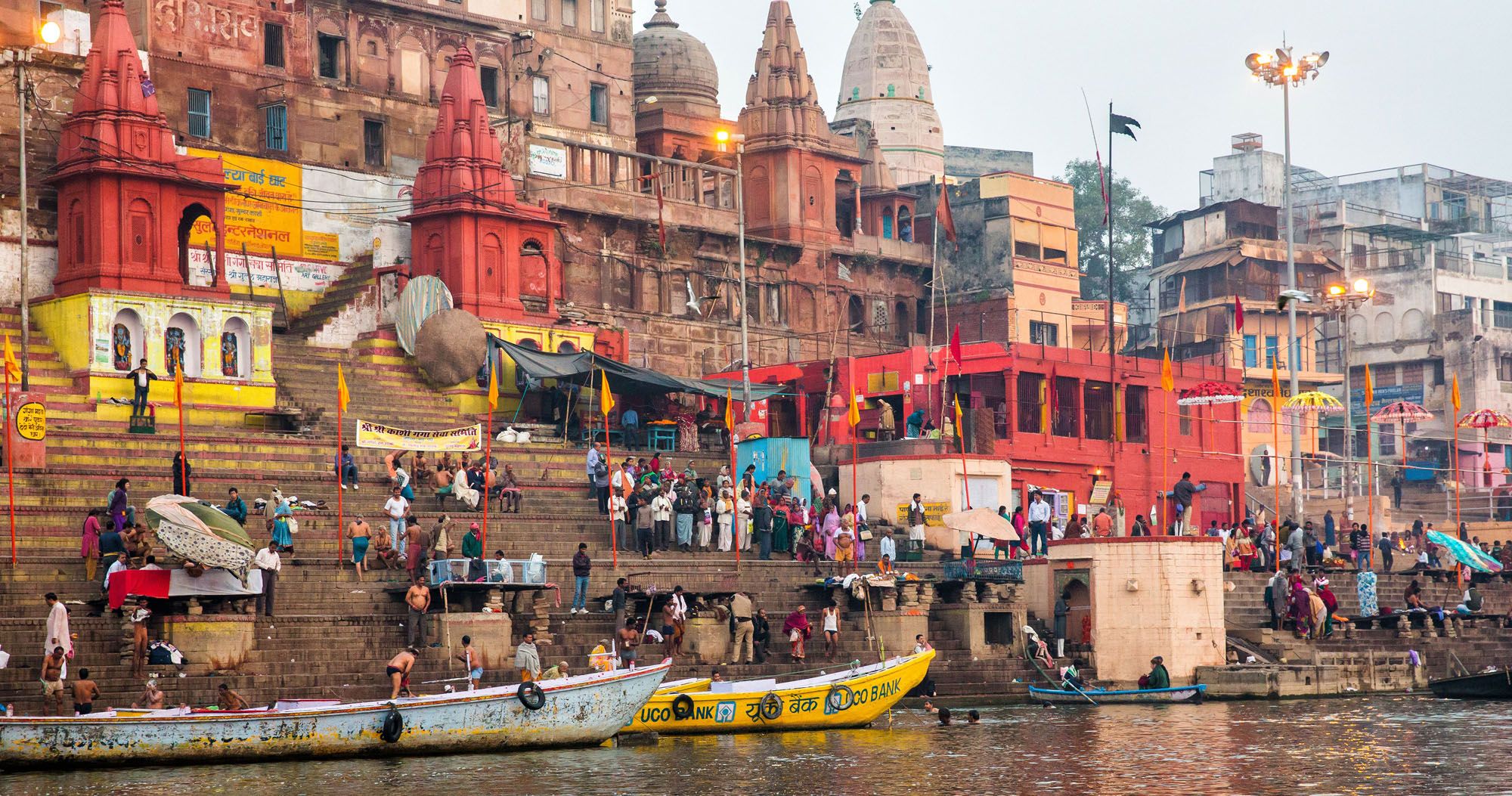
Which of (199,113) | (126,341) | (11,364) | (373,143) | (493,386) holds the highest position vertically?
(199,113)

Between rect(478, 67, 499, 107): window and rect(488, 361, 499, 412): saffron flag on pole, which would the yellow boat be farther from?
rect(478, 67, 499, 107): window

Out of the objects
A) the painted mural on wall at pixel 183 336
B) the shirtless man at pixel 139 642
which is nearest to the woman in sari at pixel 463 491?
the painted mural on wall at pixel 183 336

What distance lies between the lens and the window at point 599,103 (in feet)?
181

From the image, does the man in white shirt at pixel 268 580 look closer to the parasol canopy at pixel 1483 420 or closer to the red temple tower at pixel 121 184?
the red temple tower at pixel 121 184

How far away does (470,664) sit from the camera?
27484 millimetres

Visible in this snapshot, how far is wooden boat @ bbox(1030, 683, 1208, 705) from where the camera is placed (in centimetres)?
3322

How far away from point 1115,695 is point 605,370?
13.2 metres

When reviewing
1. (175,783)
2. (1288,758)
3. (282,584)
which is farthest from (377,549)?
(1288,758)

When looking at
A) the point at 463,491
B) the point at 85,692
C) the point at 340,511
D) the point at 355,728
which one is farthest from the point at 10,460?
the point at 355,728

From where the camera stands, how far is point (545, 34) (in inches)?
2151

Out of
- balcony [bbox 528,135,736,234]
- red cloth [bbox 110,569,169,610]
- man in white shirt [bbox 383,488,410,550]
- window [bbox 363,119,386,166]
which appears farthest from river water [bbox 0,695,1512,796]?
window [bbox 363,119,386,166]

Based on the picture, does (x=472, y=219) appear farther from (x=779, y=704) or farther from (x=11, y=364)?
(x=779, y=704)

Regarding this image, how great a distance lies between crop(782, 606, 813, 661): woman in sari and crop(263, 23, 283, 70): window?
2278 cm

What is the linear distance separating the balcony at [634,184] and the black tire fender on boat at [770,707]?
79.2 ft
